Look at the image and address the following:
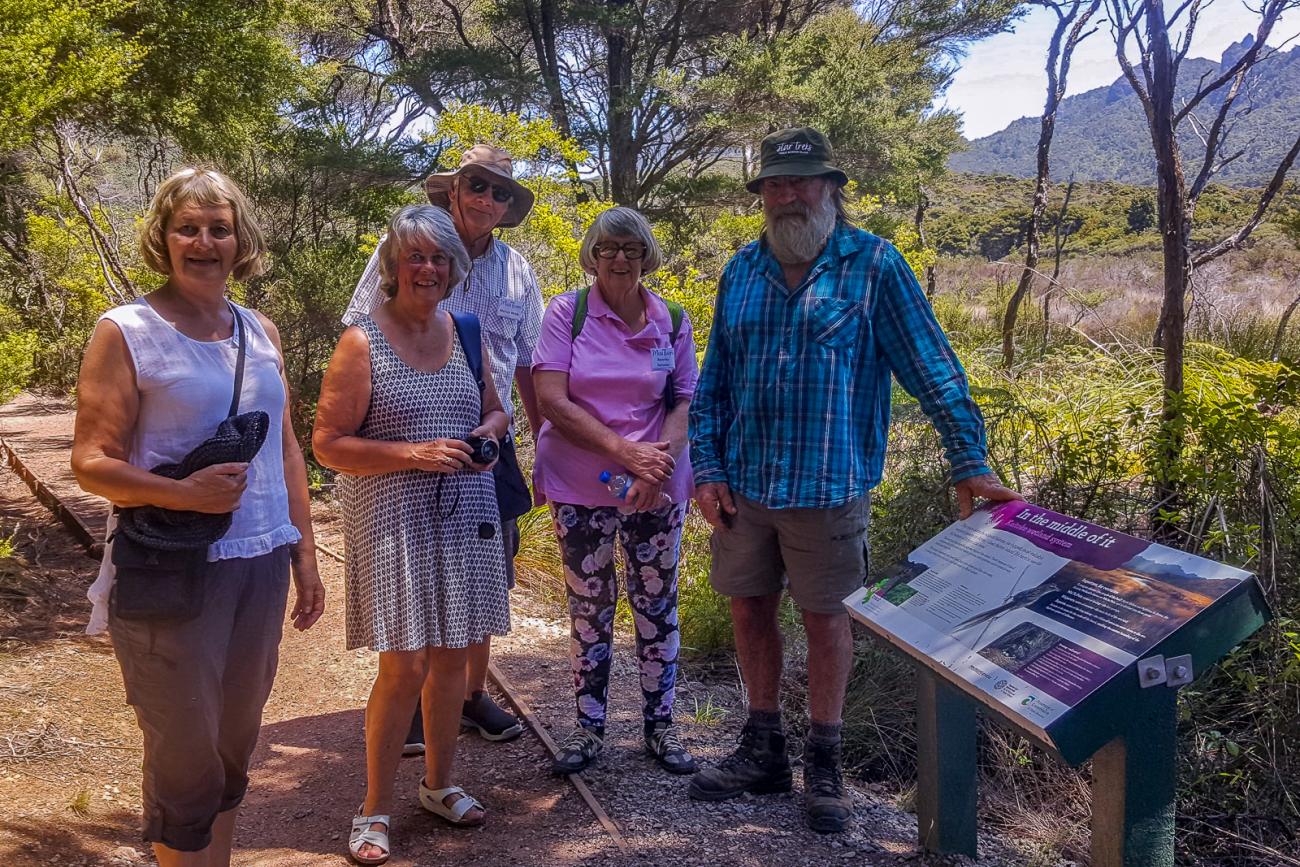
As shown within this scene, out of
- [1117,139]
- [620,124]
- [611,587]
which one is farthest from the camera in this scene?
[1117,139]

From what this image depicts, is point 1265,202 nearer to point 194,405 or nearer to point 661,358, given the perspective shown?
point 661,358

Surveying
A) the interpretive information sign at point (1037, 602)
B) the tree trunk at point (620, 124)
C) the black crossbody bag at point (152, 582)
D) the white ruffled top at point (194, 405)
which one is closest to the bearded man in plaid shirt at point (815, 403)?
the interpretive information sign at point (1037, 602)

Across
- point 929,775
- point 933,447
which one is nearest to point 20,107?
point 933,447

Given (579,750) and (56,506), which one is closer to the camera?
(579,750)

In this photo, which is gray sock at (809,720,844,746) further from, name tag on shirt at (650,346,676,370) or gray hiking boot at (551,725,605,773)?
name tag on shirt at (650,346,676,370)

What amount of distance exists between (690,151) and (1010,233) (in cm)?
1928

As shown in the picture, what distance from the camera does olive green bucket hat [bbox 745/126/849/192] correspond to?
315 centimetres

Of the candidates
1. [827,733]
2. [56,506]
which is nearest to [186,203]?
[827,733]

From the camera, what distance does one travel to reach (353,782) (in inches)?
150

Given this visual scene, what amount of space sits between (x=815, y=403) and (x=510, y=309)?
134 centimetres

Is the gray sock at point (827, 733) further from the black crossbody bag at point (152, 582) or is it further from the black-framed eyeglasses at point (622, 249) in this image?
the black crossbody bag at point (152, 582)

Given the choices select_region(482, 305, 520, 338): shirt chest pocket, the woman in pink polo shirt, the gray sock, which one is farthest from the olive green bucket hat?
the gray sock

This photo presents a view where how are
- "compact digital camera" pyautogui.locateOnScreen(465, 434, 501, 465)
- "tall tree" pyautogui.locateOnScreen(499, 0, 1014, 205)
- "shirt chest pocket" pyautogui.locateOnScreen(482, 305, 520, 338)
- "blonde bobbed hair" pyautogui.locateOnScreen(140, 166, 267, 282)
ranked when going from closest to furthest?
"blonde bobbed hair" pyautogui.locateOnScreen(140, 166, 267, 282) < "compact digital camera" pyautogui.locateOnScreen(465, 434, 501, 465) < "shirt chest pocket" pyautogui.locateOnScreen(482, 305, 520, 338) < "tall tree" pyautogui.locateOnScreen(499, 0, 1014, 205)

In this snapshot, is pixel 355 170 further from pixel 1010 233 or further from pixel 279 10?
pixel 1010 233
